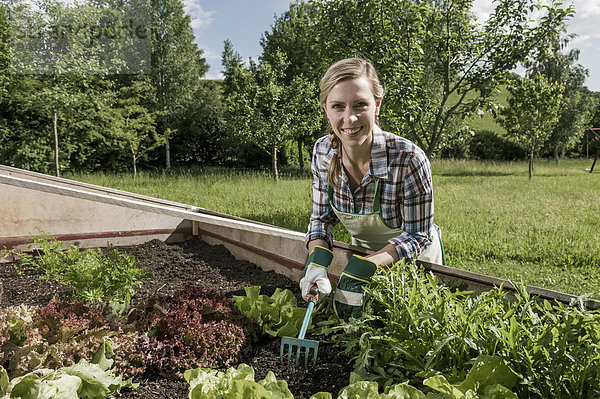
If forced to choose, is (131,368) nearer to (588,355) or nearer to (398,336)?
(398,336)

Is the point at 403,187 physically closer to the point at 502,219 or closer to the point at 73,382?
the point at 73,382

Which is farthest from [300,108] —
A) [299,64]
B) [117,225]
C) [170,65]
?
[117,225]

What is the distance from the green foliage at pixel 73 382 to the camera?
156 centimetres

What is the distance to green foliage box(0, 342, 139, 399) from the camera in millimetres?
1564

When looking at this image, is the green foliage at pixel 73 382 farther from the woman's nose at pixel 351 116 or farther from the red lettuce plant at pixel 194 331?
the woman's nose at pixel 351 116

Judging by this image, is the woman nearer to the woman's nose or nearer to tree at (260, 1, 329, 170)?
the woman's nose

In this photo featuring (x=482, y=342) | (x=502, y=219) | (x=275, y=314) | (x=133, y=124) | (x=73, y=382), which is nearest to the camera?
(x=482, y=342)

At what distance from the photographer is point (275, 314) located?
2.41m

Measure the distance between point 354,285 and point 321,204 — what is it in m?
0.62

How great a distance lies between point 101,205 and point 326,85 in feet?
10.7

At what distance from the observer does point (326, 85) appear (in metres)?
2.17

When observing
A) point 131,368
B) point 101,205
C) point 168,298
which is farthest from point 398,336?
point 101,205

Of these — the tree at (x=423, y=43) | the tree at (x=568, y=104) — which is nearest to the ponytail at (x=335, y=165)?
the tree at (x=423, y=43)

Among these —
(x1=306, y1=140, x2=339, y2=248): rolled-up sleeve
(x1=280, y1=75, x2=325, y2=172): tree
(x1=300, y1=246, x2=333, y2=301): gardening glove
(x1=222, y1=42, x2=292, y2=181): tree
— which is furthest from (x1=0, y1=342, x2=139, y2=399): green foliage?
(x1=280, y1=75, x2=325, y2=172): tree
